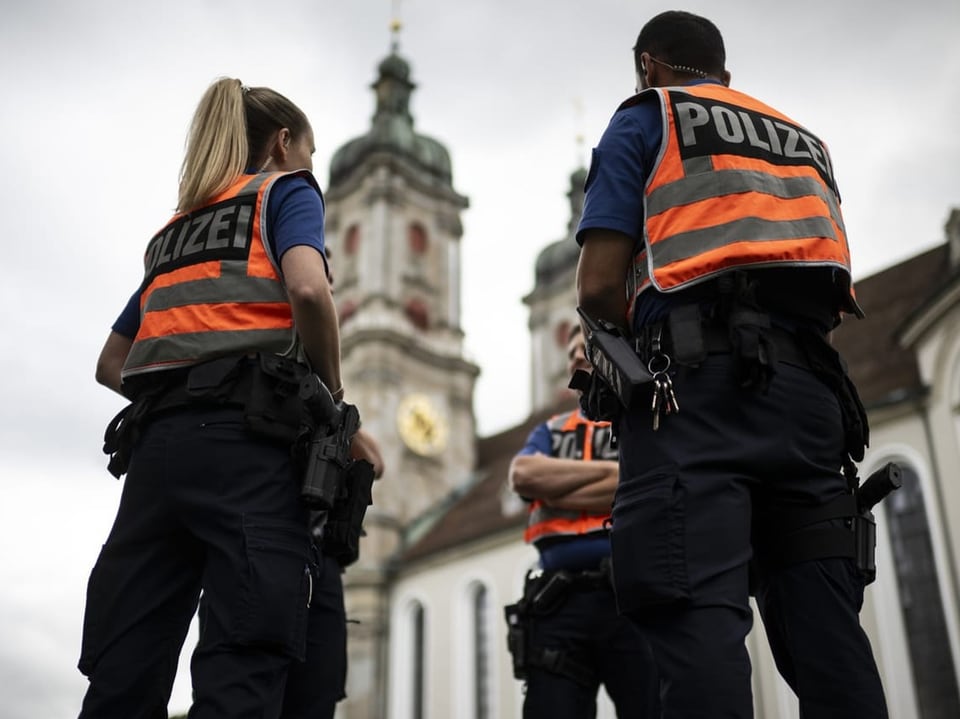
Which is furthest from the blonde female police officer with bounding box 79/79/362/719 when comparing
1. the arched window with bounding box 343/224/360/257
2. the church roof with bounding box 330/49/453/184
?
the church roof with bounding box 330/49/453/184

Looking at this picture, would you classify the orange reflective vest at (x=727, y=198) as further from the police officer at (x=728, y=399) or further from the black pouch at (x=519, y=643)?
the black pouch at (x=519, y=643)

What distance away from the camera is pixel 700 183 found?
241cm

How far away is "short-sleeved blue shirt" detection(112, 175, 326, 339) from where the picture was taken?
107 inches

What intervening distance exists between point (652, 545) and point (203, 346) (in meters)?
1.28

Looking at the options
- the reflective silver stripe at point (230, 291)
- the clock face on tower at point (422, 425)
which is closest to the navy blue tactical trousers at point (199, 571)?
the reflective silver stripe at point (230, 291)

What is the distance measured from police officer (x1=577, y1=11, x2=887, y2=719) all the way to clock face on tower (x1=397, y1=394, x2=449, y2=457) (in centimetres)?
2695

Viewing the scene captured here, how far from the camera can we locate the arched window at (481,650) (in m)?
22.4

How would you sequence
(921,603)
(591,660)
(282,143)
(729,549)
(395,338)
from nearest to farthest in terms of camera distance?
1. (729,549)
2. (282,143)
3. (591,660)
4. (921,603)
5. (395,338)

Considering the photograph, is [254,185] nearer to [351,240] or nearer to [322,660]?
[322,660]

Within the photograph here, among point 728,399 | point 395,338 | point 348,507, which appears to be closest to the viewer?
point 728,399

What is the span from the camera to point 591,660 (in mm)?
3959

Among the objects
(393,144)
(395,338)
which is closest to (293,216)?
(395,338)

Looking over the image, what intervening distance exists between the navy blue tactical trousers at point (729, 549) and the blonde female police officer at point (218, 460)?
0.85 metres

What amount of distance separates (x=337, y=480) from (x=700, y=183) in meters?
1.17
